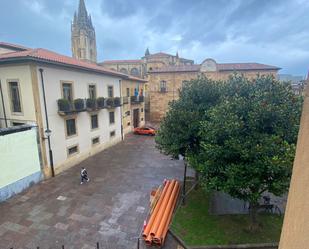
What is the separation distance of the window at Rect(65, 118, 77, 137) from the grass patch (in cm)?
1071

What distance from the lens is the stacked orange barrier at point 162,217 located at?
778 cm

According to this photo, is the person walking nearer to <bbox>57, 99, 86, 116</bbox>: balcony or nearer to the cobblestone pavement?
the cobblestone pavement

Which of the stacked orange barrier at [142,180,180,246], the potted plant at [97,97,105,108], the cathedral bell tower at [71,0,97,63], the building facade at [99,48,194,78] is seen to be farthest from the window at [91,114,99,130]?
the cathedral bell tower at [71,0,97,63]

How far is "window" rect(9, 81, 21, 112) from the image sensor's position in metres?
13.1

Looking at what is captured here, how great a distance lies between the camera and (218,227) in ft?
28.2

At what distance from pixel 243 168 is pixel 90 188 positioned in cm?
968

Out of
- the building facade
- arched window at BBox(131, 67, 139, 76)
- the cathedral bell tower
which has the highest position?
the cathedral bell tower

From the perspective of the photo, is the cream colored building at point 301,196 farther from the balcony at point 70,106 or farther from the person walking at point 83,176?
the balcony at point 70,106

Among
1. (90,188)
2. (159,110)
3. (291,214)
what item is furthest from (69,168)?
(159,110)

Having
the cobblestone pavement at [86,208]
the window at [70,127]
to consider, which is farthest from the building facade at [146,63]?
the cobblestone pavement at [86,208]

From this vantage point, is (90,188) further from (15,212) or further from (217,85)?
(217,85)

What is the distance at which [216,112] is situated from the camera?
7121 mm

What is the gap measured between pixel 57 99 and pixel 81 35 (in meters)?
52.6

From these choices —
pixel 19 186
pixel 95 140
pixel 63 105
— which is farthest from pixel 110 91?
pixel 19 186
